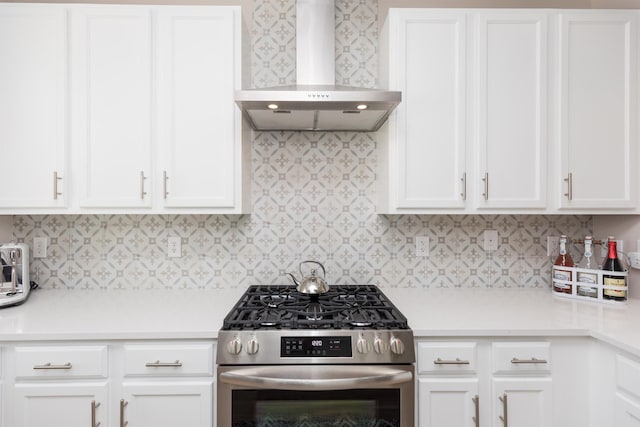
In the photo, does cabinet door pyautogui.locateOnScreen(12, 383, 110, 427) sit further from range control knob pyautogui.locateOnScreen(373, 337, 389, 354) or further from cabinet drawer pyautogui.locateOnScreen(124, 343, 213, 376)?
range control knob pyautogui.locateOnScreen(373, 337, 389, 354)

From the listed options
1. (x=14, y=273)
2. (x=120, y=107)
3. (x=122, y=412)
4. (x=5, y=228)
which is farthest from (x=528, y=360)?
(x=5, y=228)

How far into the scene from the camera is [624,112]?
1796 mm

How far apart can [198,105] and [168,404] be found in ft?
4.45

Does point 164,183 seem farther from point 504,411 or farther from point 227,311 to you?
point 504,411

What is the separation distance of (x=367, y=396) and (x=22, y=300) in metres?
1.78

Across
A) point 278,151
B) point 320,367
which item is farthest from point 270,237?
point 320,367

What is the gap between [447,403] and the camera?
142cm

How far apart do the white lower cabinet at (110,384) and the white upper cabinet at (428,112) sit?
1.23 m

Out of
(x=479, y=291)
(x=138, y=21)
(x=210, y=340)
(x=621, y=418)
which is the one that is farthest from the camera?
(x=479, y=291)

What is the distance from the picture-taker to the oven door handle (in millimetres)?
1317

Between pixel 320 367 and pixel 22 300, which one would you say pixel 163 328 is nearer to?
pixel 320 367

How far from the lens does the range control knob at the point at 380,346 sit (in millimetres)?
1359

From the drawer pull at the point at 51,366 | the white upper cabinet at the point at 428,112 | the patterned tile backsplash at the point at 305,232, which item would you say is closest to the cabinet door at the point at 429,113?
the white upper cabinet at the point at 428,112

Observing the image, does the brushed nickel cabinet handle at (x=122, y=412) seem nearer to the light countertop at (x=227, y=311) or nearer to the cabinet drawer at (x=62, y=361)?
the cabinet drawer at (x=62, y=361)
